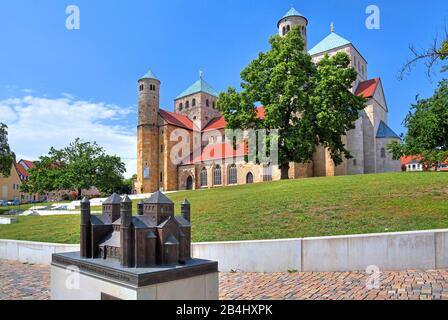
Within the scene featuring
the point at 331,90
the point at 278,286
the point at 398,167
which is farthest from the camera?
the point at 398,167

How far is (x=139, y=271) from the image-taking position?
4.01 meters

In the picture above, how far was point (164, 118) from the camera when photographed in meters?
56.8

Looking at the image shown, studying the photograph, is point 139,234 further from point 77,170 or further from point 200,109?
point 200,109

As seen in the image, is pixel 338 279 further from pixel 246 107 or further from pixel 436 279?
pixel 246 107

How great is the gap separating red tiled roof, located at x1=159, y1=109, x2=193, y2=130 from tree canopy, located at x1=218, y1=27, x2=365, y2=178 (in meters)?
27.2

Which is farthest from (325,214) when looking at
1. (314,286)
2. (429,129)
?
(429,129)

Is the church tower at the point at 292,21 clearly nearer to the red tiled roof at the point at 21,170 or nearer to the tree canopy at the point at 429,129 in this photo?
the tree canopy at the point at 429,129

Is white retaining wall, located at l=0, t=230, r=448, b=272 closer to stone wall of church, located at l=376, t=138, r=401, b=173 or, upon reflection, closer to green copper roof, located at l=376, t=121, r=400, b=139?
stone wall of church, located at l=376, t=138, r=401, b=173

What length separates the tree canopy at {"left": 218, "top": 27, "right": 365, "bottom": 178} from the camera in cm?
2848

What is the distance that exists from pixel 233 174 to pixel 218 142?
974cm

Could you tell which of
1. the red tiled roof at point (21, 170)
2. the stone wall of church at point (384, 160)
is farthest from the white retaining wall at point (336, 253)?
the red tiled roof at point (21, 170)
